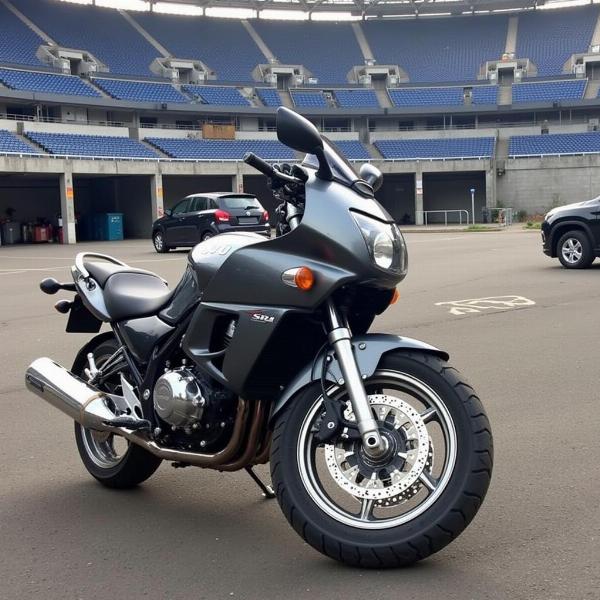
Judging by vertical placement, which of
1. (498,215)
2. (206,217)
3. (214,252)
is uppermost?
(498,215)

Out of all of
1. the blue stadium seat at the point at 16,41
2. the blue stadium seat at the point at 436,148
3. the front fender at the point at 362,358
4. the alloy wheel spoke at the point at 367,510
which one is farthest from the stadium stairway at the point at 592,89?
the alloy wheel spoke at the point at 367,510

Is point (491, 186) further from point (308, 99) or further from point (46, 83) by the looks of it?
point (46, 83)

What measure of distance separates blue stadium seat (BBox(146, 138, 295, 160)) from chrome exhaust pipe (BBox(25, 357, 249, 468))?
41858mm

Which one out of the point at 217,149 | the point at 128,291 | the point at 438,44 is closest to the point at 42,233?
the point at 217,149

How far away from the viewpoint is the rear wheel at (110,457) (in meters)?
3.93

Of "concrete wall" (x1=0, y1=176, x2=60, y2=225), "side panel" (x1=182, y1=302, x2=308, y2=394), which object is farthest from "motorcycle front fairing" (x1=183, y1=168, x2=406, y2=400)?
"concrete wall" (x1=0, y1=176, x2=60, y2=225)

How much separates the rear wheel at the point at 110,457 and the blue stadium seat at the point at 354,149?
1819 inches

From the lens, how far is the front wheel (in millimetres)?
2752

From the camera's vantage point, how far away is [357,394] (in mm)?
2832

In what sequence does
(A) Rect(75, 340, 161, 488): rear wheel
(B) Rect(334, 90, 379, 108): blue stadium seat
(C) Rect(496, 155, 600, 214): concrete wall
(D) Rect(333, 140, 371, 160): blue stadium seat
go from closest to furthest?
(A) Rect(75, 340, 161, 488): rear wheel, (C) Rect(496, 155, 600, 214): concrete wall, (D) Rect(333, 140, 371, 160): blue stadium seat, (B) Rect(334, 90, 379, 108): blue stadium seat

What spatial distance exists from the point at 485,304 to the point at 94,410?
25.4 ft

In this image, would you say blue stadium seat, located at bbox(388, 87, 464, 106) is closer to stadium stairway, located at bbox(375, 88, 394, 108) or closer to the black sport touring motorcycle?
stadium stairway, located at bbox(375, 88, 394, 108)

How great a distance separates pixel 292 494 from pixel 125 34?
187 feet

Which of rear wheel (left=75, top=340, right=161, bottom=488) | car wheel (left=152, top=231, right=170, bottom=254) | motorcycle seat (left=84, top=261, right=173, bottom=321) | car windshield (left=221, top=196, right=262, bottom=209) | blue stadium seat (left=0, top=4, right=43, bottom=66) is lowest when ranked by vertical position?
rear wheel (left=75, top=340, right=161, bottom=488)
